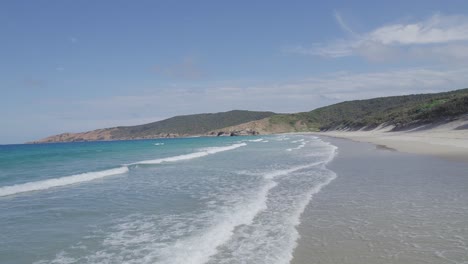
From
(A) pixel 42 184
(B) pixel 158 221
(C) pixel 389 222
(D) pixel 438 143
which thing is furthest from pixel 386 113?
(B) pixel 158 221

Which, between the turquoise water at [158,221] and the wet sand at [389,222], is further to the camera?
the turquoise water at [158,221]

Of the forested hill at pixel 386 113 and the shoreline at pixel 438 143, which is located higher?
the forested hill at pixel 386 113

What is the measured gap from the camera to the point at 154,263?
596cm

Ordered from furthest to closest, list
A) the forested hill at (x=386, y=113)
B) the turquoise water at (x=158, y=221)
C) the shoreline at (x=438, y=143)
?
the forested hill at (x=386, y=113) → the shoreline at (x=438, y=143) → the turquoise water at (x=158, y=221)

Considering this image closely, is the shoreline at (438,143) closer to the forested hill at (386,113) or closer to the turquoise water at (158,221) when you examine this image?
the forested hill at (386,113)

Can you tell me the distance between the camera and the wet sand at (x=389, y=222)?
566 cm

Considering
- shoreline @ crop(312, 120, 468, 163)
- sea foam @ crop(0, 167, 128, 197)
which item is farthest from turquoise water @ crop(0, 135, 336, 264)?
shoreline @ crop(312, 120, 468, 163)

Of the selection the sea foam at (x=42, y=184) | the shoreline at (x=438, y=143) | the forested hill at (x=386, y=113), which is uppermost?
the forested hill at (x=386, y=113)

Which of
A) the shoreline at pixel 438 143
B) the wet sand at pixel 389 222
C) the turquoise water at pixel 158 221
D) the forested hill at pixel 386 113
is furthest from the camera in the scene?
the forested hill at pixel 386 113

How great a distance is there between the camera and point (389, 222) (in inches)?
296

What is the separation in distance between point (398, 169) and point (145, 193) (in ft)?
35.5

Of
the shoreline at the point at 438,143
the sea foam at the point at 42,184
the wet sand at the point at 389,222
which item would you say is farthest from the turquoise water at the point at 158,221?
the shoreline at the point at 438,143

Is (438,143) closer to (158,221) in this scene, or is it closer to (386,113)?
(158,221)

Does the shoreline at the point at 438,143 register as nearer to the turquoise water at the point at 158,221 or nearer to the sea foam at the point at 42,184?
the turquoise water at the point at 158,221
